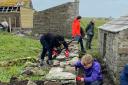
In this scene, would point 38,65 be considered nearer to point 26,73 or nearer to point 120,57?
point 26,73

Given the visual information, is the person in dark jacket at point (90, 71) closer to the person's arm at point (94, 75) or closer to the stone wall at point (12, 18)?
the person's arm at point (94, 75)

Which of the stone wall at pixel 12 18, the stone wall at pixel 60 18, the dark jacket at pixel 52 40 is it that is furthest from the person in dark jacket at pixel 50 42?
the stone wall at pixel 12 18

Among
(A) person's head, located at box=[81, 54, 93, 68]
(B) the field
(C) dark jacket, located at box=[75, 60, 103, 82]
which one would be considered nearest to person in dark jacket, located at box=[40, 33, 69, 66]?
(B) the field

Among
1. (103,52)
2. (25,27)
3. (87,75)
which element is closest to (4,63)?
(103,52)

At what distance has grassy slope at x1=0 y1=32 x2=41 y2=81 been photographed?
16125 mm

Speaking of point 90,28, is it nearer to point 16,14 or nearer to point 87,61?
point 87,61

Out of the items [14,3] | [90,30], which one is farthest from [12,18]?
[90,30]

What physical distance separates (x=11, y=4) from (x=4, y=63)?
30.9 meters

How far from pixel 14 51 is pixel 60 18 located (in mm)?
9446

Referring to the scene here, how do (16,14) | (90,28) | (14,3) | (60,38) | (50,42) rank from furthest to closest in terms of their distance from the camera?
1. (14,3)
2. (16,14)
3. (90,28)
4. (50,42)
5. (60,38)

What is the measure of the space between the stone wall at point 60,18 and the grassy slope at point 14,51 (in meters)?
4.37

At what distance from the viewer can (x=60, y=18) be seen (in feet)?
104

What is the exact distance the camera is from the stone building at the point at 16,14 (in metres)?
46.3

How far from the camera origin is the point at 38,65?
16.9 m
